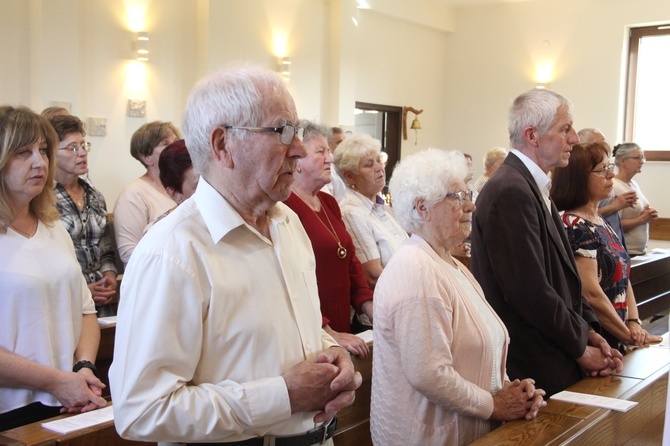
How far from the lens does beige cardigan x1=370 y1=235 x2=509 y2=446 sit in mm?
2061

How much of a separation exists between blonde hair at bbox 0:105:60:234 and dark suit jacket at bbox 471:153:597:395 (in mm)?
1520

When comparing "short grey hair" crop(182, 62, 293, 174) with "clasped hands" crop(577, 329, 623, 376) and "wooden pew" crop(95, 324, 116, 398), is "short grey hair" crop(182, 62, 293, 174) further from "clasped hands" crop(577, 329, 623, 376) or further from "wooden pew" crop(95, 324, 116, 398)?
"clasped hands" crop(577, 329, 623, 376)

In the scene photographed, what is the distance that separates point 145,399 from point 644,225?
581cm

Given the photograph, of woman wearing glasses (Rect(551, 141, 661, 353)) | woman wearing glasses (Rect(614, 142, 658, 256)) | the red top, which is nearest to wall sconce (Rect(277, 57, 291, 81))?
woman wearing glasses (Rect(614, 142, 658, 256))

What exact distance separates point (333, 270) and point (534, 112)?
1.02m

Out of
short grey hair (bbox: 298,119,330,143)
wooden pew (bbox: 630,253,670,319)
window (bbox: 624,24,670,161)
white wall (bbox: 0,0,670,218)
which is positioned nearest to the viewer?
short grey hair (bbox: 298,119,330,143)

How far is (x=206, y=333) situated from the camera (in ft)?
4.62

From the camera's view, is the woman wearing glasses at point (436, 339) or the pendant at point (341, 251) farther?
the pendant at point (341, 251)

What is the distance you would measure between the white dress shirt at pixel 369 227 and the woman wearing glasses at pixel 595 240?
0.84 meters

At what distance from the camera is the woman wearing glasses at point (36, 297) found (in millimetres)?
2148

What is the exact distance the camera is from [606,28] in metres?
10.1

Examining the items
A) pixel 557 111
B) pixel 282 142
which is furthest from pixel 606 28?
pixel 282 142


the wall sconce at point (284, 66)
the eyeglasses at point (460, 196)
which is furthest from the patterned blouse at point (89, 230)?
the wall sconce at point (284, 66)

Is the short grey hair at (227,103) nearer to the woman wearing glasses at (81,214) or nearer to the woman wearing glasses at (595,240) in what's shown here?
the woman wearing glasses at (595,240)
